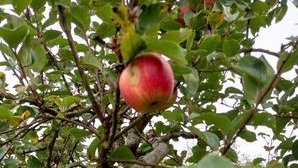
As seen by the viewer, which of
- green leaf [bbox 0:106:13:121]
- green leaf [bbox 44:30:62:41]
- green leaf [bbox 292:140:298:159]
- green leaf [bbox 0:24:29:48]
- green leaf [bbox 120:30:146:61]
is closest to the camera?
green leaf [bbox 120:30:146:61]

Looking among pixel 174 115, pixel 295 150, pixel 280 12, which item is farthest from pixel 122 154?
pixel 280 12

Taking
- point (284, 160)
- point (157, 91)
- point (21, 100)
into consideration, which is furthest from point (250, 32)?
point (157, 91)

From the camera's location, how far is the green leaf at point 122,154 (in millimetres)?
1197

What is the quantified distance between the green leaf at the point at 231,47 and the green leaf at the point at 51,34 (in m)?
0.52

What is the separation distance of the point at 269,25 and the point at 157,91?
43.7 inches

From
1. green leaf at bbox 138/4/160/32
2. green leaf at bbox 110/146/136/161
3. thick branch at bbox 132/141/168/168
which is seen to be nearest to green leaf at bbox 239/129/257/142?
thick branch at bbox 132/141/168/168

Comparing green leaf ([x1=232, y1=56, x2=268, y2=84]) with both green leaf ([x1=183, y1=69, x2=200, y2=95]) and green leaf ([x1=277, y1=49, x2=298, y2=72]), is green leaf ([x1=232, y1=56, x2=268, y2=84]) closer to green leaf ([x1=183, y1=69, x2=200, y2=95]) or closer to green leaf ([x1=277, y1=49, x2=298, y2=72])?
green leaf ([x1=277, y1=49, x2=298, y2=72])

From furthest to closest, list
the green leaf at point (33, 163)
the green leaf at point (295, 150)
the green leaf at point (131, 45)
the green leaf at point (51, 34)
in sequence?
the green leaf at point (33, 163), the green leaf at point (295, 150), the green leaf at point (51, 34), the green leaf at point (131, 45)

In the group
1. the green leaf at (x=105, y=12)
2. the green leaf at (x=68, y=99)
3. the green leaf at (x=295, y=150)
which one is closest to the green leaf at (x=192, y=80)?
the green leaf at (x=105, y=12)

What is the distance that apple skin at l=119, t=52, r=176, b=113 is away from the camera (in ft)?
2.73

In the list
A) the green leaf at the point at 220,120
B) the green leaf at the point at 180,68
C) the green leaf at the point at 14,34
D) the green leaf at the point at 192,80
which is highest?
the green leaf at the point at 14,34

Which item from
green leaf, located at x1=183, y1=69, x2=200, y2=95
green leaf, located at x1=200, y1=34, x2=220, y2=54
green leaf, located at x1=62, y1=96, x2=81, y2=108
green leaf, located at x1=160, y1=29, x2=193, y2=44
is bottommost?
green leaf, located at x1=160, y1=29, x2=193, y2=44

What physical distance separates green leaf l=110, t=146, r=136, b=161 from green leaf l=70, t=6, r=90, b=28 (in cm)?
35

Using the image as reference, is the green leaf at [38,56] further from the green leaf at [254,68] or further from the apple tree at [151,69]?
the green leaf at [254,68]
